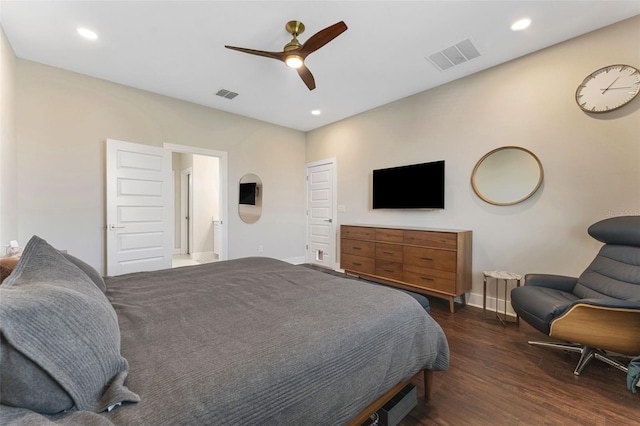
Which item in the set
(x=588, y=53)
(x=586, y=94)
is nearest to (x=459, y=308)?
(x=586, y=94)

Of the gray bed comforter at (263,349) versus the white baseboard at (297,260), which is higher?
the gray bed comforter at (263,349)

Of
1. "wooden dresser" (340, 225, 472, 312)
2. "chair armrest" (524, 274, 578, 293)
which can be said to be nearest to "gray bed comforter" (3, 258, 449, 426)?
"chair armrest" (524, 274, 578, 293)

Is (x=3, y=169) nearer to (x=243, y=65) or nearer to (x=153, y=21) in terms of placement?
(x=153, y=21)

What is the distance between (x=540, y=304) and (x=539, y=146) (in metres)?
1.73

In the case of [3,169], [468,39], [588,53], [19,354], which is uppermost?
[468,39]

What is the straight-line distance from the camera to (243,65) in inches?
121

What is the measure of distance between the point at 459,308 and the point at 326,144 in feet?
11.9

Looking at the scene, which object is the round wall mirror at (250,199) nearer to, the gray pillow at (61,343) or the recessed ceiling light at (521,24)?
the gray pillow at (61,343)

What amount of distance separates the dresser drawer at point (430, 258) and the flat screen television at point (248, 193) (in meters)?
2.90

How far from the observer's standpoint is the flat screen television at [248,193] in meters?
4.79

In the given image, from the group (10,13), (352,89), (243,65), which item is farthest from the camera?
(352,89)

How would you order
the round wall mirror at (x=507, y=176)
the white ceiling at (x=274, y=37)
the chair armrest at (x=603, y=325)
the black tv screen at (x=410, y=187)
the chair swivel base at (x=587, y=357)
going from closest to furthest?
the chair armrest at (x=603, y=325) → the chair swivel base at (x=587, y=357) → the white ceiling at (x=274, y=37) → the round wall mirror at (x=507, y=176) → the black tv screen at (x=410, y=187)

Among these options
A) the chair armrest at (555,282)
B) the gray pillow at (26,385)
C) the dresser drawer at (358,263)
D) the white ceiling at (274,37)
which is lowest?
the dresser drawer at (358,263)

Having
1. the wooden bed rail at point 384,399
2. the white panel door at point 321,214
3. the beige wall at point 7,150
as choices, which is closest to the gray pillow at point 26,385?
the wooden bed rail at point 384,399
